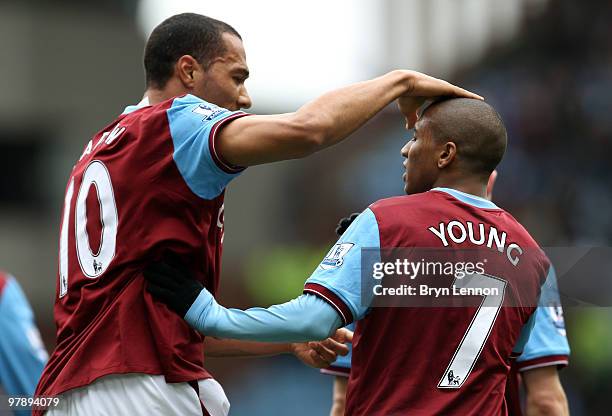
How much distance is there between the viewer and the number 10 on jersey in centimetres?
388

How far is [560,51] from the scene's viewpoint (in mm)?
15922

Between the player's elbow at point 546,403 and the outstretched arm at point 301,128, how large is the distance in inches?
66.0

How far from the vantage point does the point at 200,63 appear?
171 inches

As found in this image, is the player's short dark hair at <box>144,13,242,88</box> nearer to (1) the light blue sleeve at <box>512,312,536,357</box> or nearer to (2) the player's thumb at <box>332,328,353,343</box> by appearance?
(2) the player's thumb at <box>332,328,353,343</box>

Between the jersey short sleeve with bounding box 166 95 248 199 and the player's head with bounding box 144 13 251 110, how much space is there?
456mm

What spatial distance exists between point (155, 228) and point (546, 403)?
199 cm

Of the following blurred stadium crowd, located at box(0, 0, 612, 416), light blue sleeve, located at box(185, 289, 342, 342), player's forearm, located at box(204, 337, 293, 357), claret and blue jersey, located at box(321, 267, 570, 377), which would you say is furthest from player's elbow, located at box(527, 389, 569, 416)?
blurred stadium crowd, located at box(0, 0, 612, 416)

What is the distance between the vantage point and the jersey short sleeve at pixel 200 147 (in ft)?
12.3

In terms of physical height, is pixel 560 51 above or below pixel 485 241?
below

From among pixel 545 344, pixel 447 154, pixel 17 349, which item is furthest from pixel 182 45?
pixel 17 349

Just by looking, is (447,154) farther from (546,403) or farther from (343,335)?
(546,403)

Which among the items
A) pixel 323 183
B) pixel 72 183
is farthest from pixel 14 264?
pixel 72 183

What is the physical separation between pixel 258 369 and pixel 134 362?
12696 mm

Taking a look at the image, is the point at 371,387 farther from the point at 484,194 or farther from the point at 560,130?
the point at 560,130
